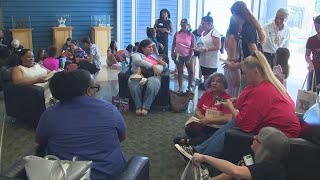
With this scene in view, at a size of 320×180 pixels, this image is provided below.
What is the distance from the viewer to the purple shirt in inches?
74.2

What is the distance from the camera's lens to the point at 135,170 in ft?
6.13

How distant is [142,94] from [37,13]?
567 centimetres

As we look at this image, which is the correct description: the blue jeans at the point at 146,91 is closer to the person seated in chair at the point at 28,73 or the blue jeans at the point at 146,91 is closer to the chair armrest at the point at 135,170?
the person seated in chair at the point at 28,73

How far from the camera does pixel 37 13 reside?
30.0ft

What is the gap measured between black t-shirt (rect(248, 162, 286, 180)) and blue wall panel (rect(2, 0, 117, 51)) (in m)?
8.38

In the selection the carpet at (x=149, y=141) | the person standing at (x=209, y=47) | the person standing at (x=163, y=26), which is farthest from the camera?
the person standing at (x=163, y=26)

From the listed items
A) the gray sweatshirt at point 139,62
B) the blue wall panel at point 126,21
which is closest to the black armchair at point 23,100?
the gray sweatshirt at point 139,62

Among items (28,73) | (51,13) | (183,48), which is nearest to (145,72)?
(183,48)

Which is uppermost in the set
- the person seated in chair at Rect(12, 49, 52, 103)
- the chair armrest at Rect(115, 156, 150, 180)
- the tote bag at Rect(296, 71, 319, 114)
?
the person seated in chair at Rect(12, 49, 52, 103)

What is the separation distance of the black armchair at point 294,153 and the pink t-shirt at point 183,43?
3.24 m

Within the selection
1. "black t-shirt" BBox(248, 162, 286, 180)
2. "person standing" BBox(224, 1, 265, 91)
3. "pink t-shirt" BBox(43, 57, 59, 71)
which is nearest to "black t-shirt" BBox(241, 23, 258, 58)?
Answer: "person standing" BBox(224, 1, 265, 91)

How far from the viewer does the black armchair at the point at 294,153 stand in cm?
230

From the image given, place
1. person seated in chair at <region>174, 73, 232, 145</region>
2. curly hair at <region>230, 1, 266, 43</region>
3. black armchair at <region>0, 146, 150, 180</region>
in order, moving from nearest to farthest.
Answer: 1. black armchair at <region>0, 146, 150, 180</region>
2. person seated in chair at <region>174, 73, 232, 145</region>
3. curly hair at <region>230, 1, 266, 43</region>

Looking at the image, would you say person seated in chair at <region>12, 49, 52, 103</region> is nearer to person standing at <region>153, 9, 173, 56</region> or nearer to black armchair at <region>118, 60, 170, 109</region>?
black armchair at <region>118, 60, 170, 109</region>
